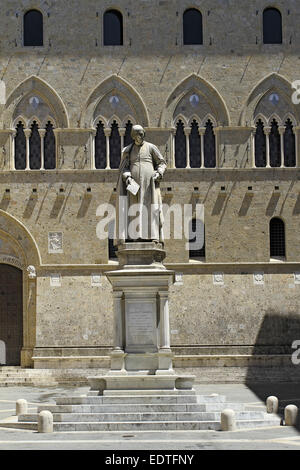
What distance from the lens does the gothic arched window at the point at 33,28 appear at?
38.8m

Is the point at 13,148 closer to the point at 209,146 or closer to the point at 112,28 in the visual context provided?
the point at 112,28

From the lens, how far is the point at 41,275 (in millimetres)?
37500

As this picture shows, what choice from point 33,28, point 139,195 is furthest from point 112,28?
point 139,195

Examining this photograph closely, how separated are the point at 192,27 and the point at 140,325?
20971mm

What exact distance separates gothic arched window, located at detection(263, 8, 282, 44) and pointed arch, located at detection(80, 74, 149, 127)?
561 cm

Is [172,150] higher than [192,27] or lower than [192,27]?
lower

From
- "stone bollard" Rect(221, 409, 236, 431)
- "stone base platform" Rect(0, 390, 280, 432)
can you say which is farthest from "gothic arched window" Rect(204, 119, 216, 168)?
"stone bollard" Rect(221, 409, 236, 431)

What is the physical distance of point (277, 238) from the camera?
3834 cm

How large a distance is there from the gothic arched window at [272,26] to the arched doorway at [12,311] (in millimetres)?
13367

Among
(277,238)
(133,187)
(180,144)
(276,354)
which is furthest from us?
(180,144)

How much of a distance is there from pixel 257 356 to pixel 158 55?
12.1 m

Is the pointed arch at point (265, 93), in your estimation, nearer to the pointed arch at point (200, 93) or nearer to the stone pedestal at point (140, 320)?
the pointed arch at point (200, 93)
